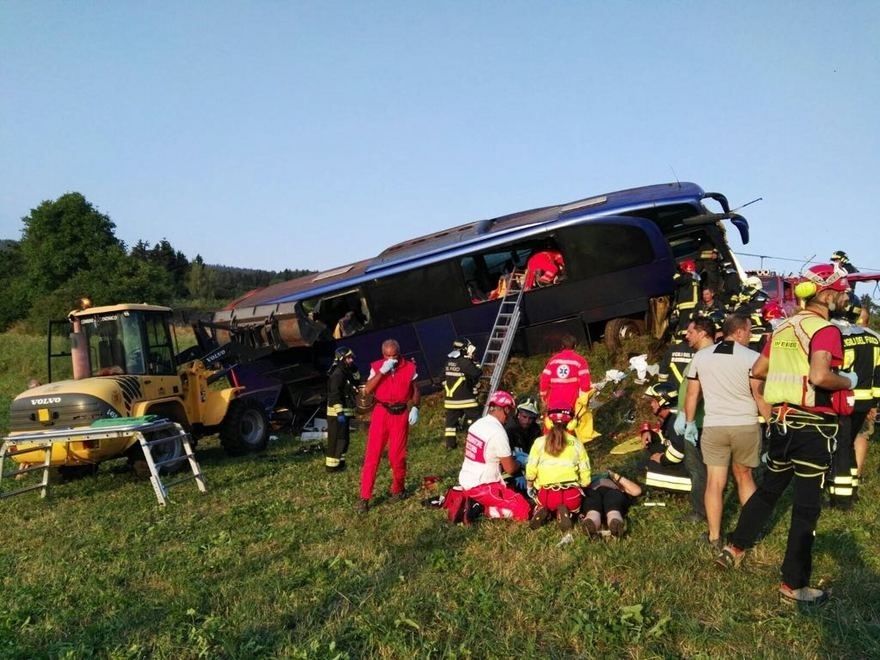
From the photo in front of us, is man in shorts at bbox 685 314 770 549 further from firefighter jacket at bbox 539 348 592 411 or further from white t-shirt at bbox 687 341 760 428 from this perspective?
firefighter jacket at bbox 539 348 592 411

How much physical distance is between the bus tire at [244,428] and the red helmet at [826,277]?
910 cm

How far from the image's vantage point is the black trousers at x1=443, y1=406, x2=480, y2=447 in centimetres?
1069

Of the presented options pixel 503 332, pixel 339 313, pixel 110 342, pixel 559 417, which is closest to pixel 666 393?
pixel 559 417

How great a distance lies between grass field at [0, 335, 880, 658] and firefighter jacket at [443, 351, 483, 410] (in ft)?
12.2

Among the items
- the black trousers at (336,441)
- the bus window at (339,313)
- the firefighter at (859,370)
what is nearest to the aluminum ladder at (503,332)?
the bus window at (339,313)

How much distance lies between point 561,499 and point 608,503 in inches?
15.1

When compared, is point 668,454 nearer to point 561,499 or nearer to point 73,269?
point 561,499

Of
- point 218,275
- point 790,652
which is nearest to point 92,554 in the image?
point 790,652

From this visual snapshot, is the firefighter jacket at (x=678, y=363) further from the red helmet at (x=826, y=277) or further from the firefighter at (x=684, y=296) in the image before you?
the firefighter at (x=684, y=296)

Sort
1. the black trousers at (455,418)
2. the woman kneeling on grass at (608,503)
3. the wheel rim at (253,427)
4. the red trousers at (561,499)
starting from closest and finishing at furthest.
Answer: the woman kneeling on grass at (608,503), the red trousers at (561,499), the black trousers at (455,418), the wheel rim at (253,427)

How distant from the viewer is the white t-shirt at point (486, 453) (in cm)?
652

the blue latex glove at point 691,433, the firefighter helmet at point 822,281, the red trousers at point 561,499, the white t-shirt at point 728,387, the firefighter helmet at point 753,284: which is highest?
the firefighter helmet at point 822,281

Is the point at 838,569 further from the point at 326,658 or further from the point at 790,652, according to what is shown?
the point at 326,658

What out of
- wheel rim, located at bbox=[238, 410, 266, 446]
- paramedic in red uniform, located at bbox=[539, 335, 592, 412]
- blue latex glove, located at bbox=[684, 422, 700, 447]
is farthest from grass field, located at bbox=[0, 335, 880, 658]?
wheel rim, located at bbox=[238, 410, 266, 446]
